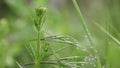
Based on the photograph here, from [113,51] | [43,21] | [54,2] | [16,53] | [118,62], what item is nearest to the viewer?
[43,21]

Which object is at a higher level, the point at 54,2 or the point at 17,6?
the point at 54,2

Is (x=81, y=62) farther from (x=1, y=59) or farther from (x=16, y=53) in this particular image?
(x=16, y=53)

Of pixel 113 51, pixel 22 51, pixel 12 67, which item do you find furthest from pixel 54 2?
pixel 113 51

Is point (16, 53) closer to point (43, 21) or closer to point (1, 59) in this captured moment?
point (1, 59)

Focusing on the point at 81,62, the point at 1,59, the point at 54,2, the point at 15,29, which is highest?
the point at 54,2

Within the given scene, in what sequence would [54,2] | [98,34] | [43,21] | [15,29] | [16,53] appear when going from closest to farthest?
1. [43,21]
2. [98,34]
3. [16,53]
4. [15,29]
5. [54,2]

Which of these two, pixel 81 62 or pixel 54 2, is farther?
pixel 54 2

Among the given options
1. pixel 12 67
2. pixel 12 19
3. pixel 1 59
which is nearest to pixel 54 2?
pixel 12 19

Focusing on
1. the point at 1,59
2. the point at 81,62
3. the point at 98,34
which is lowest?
the point at 81,62

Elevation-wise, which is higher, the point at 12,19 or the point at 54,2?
the point at 54,2
